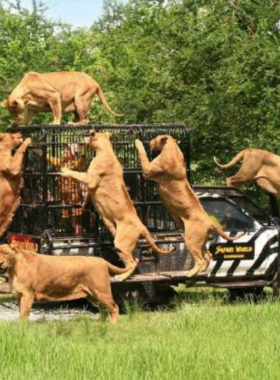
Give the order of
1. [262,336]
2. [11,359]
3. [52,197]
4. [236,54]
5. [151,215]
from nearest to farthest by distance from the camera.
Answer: [11,359] → [262,336] → [52,197] → [151,215] → [236,54]

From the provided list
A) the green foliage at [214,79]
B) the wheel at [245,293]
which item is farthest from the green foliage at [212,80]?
the wheel at [245,293]

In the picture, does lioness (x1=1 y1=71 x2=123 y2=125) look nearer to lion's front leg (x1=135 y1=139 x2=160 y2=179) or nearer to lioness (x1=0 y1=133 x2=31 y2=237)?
lioness (x1=0 y1=133 x2=31 y2=237)

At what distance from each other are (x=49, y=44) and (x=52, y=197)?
14.9 meters

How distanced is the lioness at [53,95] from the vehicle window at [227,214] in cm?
205

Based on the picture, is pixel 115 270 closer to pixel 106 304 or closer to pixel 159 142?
pixel 106 304

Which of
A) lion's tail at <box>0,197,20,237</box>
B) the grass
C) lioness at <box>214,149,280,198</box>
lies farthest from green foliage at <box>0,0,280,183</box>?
the grass

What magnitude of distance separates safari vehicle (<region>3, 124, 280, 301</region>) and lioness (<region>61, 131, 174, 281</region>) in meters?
0.57

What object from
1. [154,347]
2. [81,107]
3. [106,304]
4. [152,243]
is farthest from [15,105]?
[154,347]

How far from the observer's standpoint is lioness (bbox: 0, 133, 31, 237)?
11180 millimetres

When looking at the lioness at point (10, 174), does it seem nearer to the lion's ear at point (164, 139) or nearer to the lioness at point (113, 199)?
the lioness at point (113, 199)

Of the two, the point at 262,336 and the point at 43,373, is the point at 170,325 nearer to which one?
the point at 262,336

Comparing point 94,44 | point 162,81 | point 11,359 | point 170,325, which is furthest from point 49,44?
point 11,359

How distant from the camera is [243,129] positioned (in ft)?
60.8

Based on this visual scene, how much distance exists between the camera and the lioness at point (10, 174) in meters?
11.2
